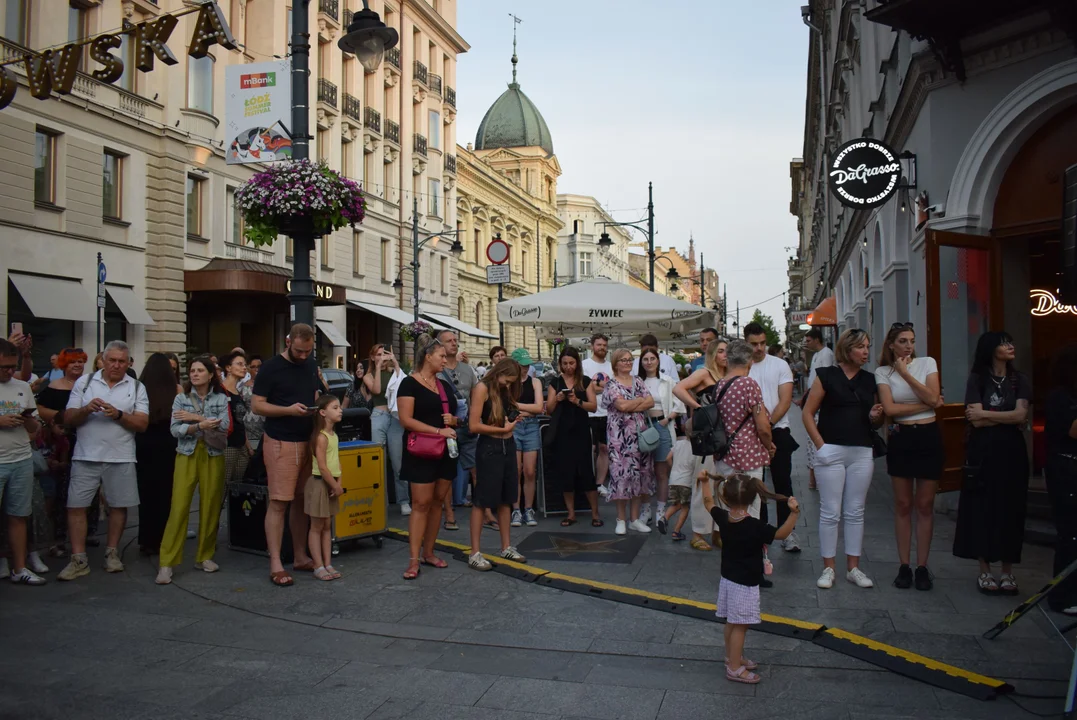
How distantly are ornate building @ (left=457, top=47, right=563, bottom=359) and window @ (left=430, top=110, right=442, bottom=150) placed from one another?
22.6 feet

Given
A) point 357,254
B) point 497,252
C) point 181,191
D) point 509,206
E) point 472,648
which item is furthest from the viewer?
point 509,206

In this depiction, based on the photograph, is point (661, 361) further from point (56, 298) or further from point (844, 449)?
point (56, 298)

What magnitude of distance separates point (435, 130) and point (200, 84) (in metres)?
20.2

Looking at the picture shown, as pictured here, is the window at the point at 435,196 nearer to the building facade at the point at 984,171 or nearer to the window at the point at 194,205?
the window at the point at 194,205

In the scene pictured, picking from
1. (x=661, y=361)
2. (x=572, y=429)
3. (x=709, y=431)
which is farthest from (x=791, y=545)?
(x=661, y=361)

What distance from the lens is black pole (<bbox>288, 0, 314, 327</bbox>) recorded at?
8602mm

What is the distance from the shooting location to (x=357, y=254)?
3866 centimetres

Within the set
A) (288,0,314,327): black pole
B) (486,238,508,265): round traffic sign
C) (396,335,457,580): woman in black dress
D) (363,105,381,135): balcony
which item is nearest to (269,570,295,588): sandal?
(396,335,457,580): woman in black dress

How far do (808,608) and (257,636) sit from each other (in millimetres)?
3585

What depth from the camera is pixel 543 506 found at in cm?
1013

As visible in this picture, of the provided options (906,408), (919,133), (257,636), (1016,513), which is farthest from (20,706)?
(919,133)

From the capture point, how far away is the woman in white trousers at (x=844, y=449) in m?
6.60

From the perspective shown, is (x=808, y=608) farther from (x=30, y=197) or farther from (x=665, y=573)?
(x=30, y=197)

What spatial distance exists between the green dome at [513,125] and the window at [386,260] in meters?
33.6
